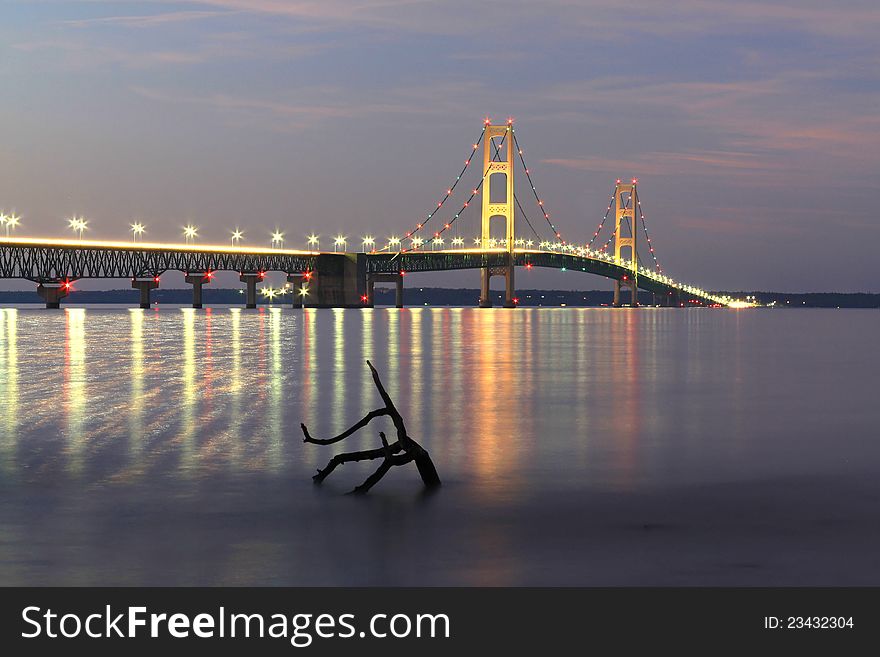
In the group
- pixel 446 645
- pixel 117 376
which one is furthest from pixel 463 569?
pixel 117 376

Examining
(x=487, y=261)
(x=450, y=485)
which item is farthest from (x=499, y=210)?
(x=450, y=485)

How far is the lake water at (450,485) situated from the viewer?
34.4 ft

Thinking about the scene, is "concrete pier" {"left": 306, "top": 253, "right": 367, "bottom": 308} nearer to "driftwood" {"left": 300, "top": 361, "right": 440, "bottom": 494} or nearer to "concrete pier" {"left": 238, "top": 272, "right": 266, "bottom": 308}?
"concrete pier" {"left": 238, "top": 272, "right": 266, "bottom": 308}

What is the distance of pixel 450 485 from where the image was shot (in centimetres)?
1474

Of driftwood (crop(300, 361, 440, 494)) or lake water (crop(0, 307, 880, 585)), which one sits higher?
driftwood (crop(300, 361, 440, 494))

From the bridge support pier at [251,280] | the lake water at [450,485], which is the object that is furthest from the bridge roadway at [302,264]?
the lake water at [450,485]

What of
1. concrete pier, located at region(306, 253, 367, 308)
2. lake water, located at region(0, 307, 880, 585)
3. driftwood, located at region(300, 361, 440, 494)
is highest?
concrete pier, located at region(306, 253, 367, 308)

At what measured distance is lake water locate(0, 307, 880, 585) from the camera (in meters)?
10.5

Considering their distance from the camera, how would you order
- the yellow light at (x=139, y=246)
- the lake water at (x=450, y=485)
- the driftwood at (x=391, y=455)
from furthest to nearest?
the yellow light at (x=139, y=246) < the driftwood at (x=391, y=455) < the lake water at (x=450, y=485)

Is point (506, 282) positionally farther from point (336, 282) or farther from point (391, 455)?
point (391, 455)

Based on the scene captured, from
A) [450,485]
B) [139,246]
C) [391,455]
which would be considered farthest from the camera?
[139,246]

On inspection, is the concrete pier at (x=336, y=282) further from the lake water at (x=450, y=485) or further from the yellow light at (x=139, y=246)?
the lake water at (x=450, y=485)

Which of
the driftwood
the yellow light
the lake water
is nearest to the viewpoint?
the lake water

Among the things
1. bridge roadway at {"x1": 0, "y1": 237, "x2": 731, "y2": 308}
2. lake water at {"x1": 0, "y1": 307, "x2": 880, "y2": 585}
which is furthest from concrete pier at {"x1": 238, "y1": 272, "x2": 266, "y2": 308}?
lake water at {"x1": 0, "y1": 307, "x2": 880, "y2": 585}
